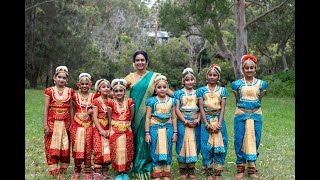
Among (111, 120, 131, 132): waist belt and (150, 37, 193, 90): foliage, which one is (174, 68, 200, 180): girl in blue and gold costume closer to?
(111, 120, 131, 132): waist belt

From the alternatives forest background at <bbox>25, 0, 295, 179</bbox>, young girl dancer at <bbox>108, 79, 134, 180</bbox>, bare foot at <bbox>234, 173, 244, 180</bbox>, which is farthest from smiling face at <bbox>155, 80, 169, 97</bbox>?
forest background at <bbox>25, 0, 295, 179</bbox>

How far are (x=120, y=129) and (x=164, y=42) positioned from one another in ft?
84.1

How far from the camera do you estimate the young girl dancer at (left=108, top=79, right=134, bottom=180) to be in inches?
228

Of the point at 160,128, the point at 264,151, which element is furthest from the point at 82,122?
the point at 264,151

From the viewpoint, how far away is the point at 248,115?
604cm

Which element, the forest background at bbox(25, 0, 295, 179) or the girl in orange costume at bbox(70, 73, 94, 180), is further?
the forest background at bbox(25, 0, 295, 179)

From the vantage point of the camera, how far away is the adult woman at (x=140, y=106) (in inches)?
234

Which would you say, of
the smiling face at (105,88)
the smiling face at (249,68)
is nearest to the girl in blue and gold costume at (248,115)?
the smiling face at (249,68)

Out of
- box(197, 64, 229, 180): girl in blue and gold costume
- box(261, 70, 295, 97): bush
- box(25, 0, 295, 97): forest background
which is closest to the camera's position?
box(197, 64, 229, 180): girl in blue and gold costume

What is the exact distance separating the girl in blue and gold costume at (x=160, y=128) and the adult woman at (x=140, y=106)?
0.16 m

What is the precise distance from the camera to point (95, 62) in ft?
102

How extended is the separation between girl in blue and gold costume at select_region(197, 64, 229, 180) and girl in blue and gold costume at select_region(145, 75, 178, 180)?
433 mm
